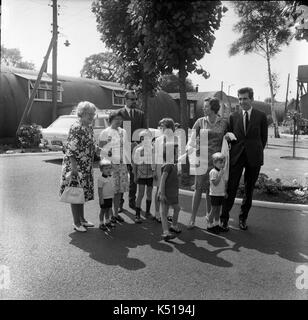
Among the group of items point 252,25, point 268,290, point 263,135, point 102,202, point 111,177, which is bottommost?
point 268,290

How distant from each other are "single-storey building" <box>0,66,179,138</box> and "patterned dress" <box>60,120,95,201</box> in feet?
37.5

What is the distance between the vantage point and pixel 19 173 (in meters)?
8.88

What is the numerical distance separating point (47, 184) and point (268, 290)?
18.1 feet

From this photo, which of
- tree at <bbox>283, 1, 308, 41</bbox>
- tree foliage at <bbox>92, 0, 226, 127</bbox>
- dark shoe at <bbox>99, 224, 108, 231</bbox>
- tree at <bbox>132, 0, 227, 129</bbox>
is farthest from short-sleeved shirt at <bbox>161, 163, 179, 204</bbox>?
tree at <bbox>283, 1, 308, 41</bbox>

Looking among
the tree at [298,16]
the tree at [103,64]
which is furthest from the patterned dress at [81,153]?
the tree at [298,16]

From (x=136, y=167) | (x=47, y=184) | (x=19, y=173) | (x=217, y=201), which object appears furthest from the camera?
(x=19, y=173)

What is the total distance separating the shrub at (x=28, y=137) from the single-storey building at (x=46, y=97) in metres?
2.05

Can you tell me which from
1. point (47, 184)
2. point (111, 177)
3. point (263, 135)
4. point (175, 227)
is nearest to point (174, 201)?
point (175, 227)

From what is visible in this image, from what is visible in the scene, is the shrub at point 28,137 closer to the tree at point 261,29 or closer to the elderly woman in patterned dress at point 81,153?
the elderly woman in patterned dress at point 81,153

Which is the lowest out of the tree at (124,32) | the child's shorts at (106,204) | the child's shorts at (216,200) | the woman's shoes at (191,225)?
the woman's shoes at (191,225)

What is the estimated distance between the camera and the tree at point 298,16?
3219 mm

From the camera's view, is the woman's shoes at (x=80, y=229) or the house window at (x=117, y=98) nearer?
the woman's shoes at (x=80, y=229)

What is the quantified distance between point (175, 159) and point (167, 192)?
1.38ft

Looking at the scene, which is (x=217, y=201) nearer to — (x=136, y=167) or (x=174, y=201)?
(x=174, y=201)
